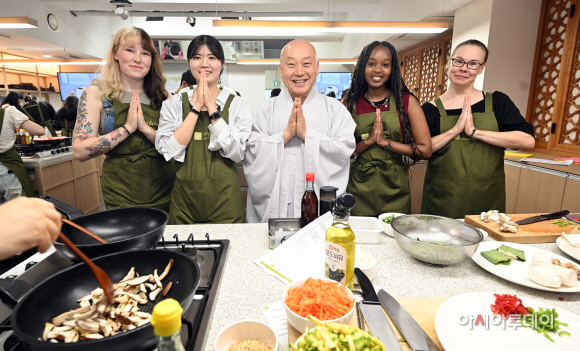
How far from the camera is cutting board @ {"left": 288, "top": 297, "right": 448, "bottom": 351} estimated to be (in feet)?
2.22

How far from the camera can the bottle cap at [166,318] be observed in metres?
0.36

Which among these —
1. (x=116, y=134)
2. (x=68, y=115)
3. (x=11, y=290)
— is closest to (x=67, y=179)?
(x=68, y=115)

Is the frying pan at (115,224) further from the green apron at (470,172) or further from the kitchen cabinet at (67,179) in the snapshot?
the kitchen cabinet at (67,179)

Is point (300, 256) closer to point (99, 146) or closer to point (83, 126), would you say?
point (99, 146)

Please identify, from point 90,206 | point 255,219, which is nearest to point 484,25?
point 255,219

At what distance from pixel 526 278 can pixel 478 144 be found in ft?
4.14

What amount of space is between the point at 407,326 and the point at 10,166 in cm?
377

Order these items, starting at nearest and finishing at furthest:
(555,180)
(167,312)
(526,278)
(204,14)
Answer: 1. (167,312)
2. (526,278)
3. (555,180)
4. (204,14)

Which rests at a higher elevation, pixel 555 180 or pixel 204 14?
pixel 204 14

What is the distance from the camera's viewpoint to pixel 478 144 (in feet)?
6.50

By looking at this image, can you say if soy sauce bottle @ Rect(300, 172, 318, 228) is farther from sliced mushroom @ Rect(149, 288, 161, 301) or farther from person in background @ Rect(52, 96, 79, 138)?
person in background @ Rect(52, 96, 79, 138)

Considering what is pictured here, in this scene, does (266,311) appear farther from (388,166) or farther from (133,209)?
(388,166)

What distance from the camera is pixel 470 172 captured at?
78.5 inches

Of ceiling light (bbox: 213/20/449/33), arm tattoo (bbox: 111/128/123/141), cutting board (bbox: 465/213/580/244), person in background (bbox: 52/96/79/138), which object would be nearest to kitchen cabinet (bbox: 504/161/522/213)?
ceiling light (bbox: 213/20/449/33)
